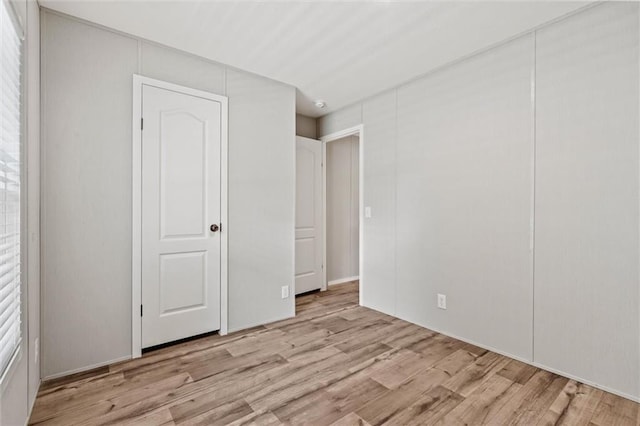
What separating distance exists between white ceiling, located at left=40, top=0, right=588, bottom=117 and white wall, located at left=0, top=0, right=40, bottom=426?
45 centimetres

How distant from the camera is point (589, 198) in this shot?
2010 mm

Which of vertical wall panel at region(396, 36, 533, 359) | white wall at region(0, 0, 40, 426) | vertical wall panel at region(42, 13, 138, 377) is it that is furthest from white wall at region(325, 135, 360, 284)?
white wall at region(0, 0, 40, 426)

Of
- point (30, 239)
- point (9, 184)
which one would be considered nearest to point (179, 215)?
point (30, 239)

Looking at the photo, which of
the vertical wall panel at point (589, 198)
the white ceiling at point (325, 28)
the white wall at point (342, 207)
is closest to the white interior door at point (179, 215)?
the white ceiling at point (325, 28)

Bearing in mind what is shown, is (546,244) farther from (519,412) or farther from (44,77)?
(44,77)

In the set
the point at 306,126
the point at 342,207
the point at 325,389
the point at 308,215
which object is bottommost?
the point at 325,389

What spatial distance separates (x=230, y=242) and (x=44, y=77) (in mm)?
1747

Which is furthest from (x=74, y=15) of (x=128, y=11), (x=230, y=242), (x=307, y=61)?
(x=230, y=242)

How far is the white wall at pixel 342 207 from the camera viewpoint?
15.4 feet

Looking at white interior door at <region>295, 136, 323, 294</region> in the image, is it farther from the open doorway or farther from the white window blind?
the white window blind

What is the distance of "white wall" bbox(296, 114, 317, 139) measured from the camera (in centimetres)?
430

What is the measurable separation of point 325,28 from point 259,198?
5.22ft

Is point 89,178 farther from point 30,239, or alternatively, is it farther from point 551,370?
point 551,370

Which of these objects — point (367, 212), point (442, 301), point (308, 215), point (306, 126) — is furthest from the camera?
point (306, 126)
